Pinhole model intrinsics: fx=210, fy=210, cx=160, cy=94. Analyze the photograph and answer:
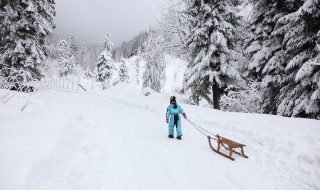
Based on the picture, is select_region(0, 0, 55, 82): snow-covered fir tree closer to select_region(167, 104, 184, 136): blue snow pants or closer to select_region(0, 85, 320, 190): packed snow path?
select_region(0, 85, 320, 190): packed snow path

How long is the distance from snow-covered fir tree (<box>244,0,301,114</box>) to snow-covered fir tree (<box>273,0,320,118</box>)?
1.03 meters

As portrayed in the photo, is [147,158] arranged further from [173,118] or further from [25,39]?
[25,39]

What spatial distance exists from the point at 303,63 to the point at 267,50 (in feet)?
10.3

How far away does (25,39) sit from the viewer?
1852 centimetres

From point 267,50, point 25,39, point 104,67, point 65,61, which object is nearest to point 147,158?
point 267,50

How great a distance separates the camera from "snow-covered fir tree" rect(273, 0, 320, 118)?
29.8 ft

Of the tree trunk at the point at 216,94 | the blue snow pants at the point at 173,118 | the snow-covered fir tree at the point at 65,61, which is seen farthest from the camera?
the snow-covered fir tree at the point at 65,61

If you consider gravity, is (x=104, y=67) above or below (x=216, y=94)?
above

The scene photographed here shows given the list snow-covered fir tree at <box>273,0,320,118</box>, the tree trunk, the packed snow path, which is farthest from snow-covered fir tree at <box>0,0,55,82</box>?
snow-covered fir tree at <box>273,0,320,118</box>

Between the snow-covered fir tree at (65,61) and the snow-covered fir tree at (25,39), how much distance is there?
42501 mm

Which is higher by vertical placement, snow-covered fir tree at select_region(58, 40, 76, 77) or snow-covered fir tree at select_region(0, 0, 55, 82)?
snow-covered fir tree at select_region(58, 40, 76, 77)

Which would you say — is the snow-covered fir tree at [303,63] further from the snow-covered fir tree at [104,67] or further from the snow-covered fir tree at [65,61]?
the snow-covered fir tree at [65,61]

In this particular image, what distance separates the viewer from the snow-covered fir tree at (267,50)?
12.3m

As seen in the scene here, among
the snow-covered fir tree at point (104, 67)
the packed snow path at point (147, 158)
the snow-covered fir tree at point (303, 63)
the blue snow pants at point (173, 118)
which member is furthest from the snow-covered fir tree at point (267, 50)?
the snow-covered fir tree at point (104, 67)
